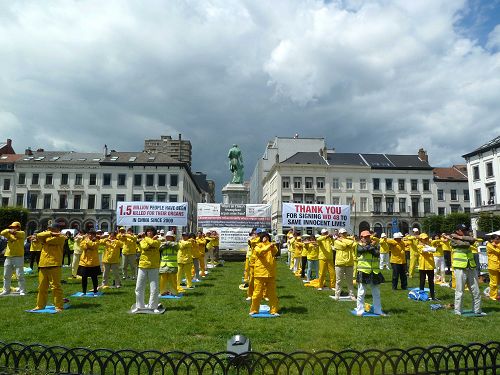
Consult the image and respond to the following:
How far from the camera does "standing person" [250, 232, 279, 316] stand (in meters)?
9.77

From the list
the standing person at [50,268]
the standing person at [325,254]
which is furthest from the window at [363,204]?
the standing person at [50,268]

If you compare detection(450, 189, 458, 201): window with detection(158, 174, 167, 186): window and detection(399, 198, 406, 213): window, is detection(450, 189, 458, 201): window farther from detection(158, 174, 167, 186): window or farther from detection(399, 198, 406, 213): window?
detection(158, 174, 167, 186): window

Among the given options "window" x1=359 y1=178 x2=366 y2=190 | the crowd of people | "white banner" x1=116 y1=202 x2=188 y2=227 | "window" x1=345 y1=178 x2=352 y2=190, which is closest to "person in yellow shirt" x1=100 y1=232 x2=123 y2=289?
the crowd of people

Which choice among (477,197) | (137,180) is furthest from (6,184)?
(477,197)

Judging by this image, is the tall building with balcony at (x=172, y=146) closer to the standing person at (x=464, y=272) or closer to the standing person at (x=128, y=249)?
the standing person at (x=128, y=249)

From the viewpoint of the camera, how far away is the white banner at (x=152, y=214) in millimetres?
24078

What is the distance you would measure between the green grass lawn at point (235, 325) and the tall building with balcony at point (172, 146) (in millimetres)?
111292

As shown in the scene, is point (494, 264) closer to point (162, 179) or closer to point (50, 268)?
point (50, 268)

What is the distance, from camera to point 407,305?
1112 centimetres

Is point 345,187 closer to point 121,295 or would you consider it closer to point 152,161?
point 152,161

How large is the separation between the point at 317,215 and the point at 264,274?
13971mm

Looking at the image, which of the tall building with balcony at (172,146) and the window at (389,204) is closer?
the window at (389,204)

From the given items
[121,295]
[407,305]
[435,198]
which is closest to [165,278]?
[121,295]

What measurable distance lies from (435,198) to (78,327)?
221 feet
